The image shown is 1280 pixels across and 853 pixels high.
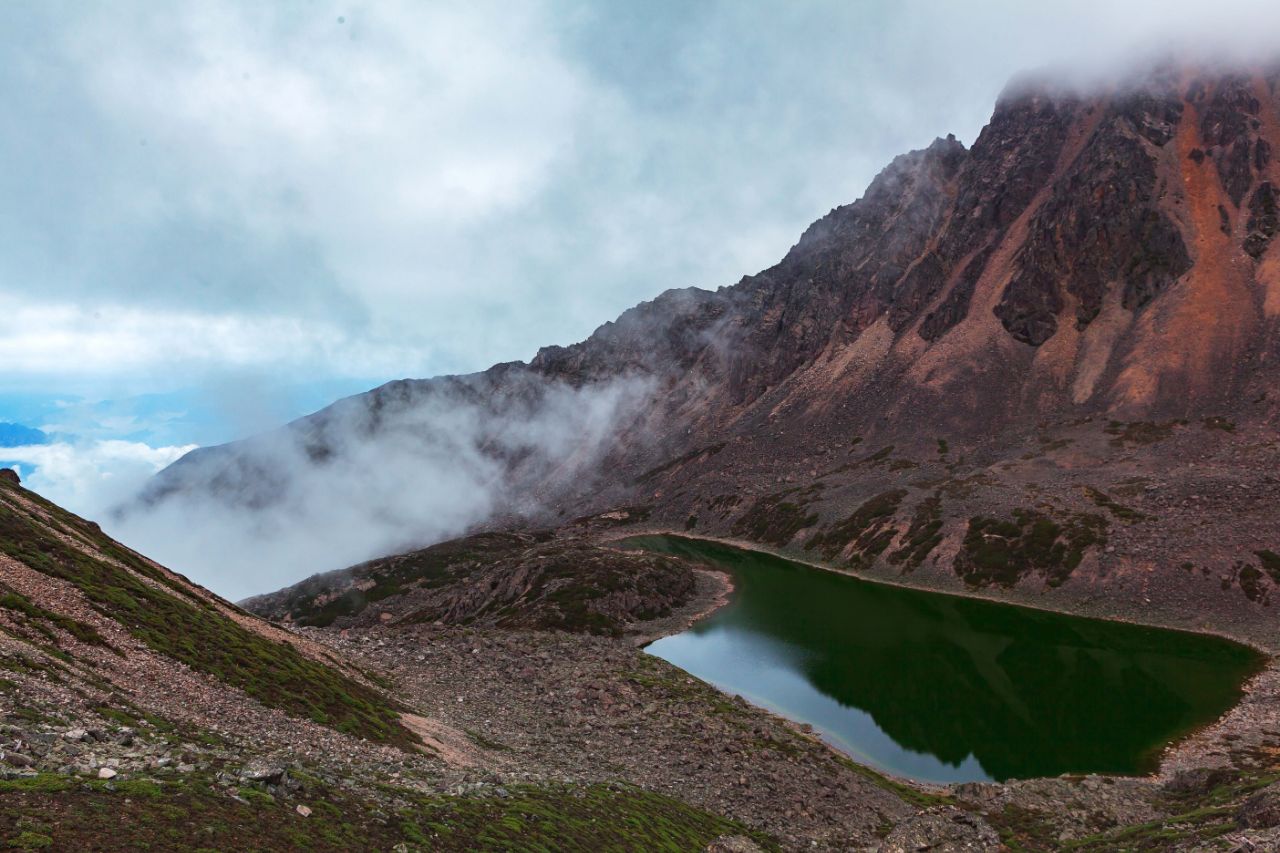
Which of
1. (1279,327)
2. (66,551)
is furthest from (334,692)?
(1279,327)

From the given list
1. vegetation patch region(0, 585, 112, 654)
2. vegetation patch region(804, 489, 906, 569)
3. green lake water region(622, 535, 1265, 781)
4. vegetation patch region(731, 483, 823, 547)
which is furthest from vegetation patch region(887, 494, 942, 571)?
vegetation patch region(0, 585, 112, 654)

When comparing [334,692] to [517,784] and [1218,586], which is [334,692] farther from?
[1218,586]

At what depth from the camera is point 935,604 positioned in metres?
103

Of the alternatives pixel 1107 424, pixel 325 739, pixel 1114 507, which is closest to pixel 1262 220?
pixel 1107 424

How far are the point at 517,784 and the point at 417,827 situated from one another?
9.09 m

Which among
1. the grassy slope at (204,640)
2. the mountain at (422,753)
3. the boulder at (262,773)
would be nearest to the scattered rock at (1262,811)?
the mountain at (422,753)

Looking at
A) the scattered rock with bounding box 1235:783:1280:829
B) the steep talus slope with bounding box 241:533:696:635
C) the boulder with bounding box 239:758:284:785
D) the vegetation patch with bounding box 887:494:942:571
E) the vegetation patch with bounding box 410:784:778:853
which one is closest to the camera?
the boulder with bounding box 239:758:284:785

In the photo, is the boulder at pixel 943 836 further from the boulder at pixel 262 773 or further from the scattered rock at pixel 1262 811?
the boulder at pixel 262 773

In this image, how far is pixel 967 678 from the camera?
72750mm

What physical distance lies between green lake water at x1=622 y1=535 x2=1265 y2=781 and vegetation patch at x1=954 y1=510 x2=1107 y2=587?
7.24 meters

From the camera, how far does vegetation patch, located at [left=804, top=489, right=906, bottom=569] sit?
12862 centimetres

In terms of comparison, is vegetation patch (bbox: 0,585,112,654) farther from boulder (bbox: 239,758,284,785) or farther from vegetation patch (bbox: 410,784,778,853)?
vegetation patch (bbox: 410,784,778,853)

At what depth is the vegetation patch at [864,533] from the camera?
12862 cm

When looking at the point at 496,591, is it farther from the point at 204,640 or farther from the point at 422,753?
the point at 422,753
